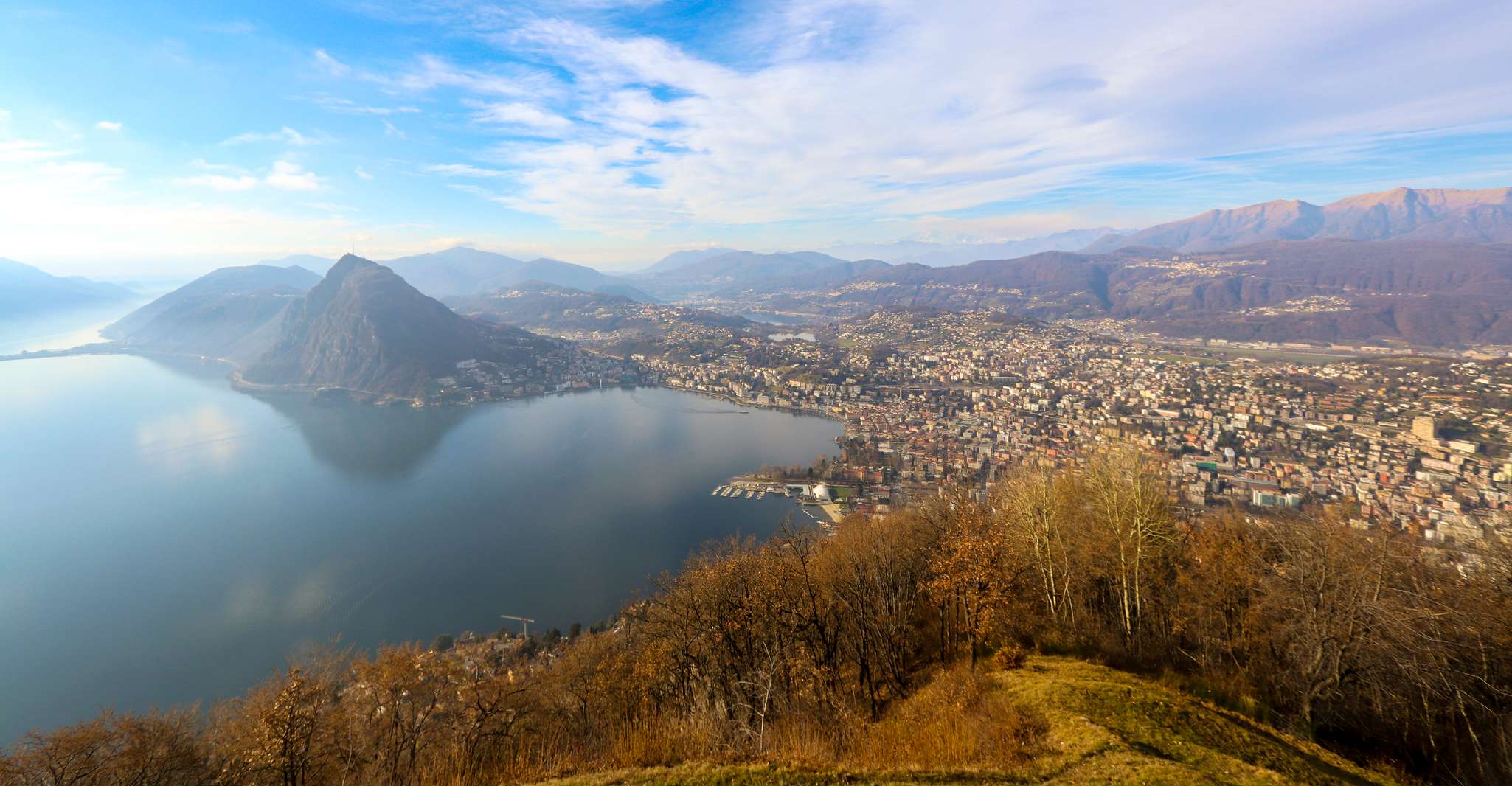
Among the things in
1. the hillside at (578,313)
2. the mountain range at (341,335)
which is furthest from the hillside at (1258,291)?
the mountain range at (341,335)

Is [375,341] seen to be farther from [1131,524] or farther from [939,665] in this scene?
[1131,524]

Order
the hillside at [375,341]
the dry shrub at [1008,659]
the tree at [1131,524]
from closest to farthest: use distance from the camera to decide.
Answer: the dry shrub at [1008,659] → the tree at [1131,524] → the hillside at [375,341]

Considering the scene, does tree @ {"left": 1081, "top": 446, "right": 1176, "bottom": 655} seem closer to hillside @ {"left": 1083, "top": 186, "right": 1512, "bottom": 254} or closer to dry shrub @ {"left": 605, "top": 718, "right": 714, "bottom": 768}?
dry shrub @ {"left": 605, "top": 718, "right": 714, "bottom": 768}

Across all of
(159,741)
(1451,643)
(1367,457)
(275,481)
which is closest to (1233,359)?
(1367,457)

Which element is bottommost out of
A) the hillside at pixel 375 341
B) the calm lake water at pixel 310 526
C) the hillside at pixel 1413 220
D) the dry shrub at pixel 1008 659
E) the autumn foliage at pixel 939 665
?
the calm lake water at pixel 310 526

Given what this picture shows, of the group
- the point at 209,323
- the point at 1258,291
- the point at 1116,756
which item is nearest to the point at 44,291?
the point at 209,323

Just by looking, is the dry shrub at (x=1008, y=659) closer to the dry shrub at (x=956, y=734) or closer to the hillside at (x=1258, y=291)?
the dry shrub at (x=956, y=734)
